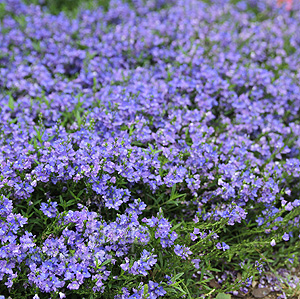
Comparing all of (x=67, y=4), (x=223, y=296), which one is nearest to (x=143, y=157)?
(x=223, y=296)

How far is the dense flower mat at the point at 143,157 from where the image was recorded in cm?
294

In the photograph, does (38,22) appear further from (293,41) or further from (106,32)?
(293,41)

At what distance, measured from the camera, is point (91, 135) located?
3.61 metres

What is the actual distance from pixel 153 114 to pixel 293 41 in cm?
325

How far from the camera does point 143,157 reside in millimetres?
3463

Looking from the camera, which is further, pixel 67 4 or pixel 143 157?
pixel 67 4

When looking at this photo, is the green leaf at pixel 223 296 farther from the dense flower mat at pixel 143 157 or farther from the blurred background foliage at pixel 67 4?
the blurred background foliage at pixel 67 4

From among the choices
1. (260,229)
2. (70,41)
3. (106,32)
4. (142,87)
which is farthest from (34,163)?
(106,32)

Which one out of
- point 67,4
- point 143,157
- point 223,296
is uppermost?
point 67,4

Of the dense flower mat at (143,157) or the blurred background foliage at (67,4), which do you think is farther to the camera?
the blurred background foliage at (67,4)

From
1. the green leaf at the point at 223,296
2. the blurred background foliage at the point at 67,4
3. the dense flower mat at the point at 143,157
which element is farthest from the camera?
the blurred background foliage at the point at 67,4

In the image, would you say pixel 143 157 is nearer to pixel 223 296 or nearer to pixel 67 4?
pixel 223 296

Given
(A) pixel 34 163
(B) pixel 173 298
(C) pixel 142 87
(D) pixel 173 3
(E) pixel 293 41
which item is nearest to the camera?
(B) pixel 173 298

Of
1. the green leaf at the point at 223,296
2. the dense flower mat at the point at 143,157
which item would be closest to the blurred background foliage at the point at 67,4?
the dense flower mat at the point at 143,157
